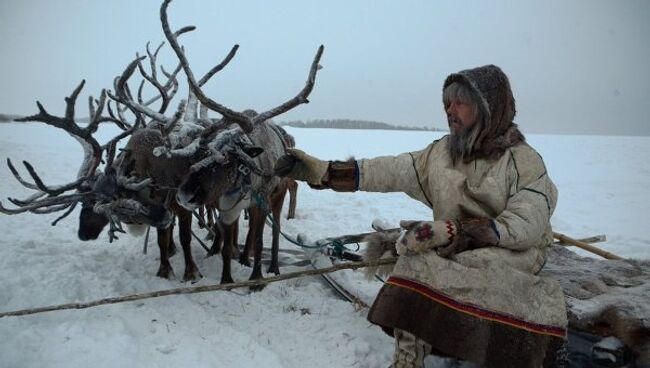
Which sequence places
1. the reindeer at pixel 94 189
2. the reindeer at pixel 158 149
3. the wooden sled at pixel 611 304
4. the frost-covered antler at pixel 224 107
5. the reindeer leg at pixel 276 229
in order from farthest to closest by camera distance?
1. the reindeer leg at pixel 276 229
2. the reindeer at pixel 158 149
3. the reindeer at pixel 94 189
4. the frost-covered antler at pixel 224 107
5. the wooden sled at pixel 611 304

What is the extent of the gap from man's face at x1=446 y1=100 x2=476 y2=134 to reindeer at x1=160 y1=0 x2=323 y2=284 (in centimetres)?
93

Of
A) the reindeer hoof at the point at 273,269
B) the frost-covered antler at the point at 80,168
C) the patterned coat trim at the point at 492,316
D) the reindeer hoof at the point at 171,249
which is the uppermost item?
the frost-covered antler at the point at 80,168

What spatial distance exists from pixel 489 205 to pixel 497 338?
29.3 inches

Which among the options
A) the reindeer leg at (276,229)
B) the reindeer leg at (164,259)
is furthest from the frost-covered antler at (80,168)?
the reindeer leg at (276,229)

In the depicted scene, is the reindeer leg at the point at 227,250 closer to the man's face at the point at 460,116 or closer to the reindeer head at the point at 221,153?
the reindeer head at the point at 221,153

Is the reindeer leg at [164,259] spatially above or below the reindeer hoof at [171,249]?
above

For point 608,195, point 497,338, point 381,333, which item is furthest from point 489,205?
point 608,195

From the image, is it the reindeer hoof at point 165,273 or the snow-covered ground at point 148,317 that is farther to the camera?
the reindeer hoof at point 165,273

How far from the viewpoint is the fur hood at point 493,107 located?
7.91 ft

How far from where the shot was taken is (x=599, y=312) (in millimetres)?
2318

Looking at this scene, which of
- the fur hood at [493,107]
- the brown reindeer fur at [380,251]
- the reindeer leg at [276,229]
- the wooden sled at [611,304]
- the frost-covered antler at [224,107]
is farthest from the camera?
the reindeer leg at [276,229]

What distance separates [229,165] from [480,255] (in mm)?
2059

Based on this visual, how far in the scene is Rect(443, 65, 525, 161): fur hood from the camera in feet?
7.91

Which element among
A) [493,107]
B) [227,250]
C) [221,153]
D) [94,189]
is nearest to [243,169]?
[221,153]
